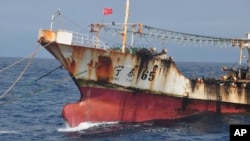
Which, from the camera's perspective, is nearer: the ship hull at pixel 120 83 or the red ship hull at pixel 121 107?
the ship hull at pixel 120 83

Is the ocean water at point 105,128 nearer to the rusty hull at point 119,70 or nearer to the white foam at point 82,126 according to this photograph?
the white foam at point 82,126

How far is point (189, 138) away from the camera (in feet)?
91.4

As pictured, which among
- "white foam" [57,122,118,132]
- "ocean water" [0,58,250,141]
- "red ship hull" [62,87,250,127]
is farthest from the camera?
"red ship hull" [62,87,250,127]

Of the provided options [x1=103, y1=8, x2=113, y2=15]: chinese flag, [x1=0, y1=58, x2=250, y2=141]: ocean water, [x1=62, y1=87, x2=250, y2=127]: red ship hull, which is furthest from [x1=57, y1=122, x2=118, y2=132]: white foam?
[x1=103, y1=8, x2=113, y2=15]: chinese flag

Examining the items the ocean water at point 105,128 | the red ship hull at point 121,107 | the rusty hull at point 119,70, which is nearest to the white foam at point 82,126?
the ocean water at point 105,128

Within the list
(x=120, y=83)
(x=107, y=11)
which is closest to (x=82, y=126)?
(x=120, y=83)

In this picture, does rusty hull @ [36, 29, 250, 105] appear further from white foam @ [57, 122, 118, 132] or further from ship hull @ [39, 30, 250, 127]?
white foam @ [57, 122, 118, 132]

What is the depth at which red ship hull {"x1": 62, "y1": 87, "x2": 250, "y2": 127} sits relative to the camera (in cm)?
3022

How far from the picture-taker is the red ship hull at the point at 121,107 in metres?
30.2

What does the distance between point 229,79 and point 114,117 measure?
11.5 metres

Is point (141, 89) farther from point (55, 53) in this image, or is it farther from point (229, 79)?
point (229, 79)

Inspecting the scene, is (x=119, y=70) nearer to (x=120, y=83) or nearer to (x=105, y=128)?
(x=120, y=83)

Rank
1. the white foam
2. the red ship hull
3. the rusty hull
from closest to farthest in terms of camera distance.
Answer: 1. the white foam
2. the rusty hull
3. the red ship hull

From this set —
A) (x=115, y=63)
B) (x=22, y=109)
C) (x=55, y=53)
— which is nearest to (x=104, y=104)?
(x=115, y=63)
